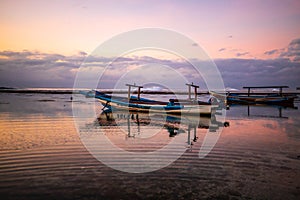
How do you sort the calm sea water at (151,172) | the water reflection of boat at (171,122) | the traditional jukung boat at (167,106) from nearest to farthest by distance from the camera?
the calm sea water at (151,172) < the water reflection of boat at (171,122) < the traditional jukung boat at (167,106)

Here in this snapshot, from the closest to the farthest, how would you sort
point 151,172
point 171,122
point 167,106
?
point 151,172
point 171,122
point 167,106

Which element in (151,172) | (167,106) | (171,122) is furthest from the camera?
(167,106)

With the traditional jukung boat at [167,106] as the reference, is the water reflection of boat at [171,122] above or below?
below

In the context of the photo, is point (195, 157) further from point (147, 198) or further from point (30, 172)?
point (30, 172)

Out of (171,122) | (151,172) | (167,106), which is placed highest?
(167,106)

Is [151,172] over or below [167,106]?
below

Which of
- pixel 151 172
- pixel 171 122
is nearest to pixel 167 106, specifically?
pixel 171 122

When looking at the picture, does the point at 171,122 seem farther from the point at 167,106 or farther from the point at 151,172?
the point at 151,172

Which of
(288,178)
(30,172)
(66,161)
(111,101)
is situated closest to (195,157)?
(288,178)

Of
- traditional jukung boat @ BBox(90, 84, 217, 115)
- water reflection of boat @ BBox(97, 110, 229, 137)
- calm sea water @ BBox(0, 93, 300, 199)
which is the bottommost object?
calm sea water @ BBox(0, 93, 300, 199)

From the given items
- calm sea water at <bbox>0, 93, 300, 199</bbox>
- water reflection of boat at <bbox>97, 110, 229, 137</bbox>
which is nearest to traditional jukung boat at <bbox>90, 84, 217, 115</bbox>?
water reflection of boat at <bbox>97, 110, 229, 137</bbox>

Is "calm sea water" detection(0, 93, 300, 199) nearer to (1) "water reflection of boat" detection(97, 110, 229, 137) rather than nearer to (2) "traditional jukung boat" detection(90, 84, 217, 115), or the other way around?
(1) "water reflection of boat" detection(97, 110, 229, 137)

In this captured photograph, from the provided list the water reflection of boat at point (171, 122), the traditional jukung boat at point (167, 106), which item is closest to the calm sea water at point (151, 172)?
the water reflection of boat at point (171, 122)

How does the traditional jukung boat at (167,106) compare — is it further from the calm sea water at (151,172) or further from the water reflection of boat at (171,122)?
the calm sea water at (151,172)
